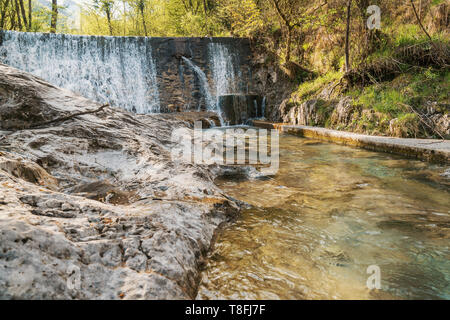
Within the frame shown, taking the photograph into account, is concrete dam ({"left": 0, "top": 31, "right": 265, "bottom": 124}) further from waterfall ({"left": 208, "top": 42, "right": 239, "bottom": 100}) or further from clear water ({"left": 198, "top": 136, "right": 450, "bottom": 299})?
clear water ({"left": 198, "top": 136, "right": 450, "bottom": 299})

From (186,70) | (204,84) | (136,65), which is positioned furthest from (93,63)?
(204,84)

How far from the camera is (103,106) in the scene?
3393 mm

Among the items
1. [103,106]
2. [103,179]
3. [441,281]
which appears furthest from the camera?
[103,106]

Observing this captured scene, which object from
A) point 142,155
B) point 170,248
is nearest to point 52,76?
point 142,155

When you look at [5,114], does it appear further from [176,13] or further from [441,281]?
[176,13]

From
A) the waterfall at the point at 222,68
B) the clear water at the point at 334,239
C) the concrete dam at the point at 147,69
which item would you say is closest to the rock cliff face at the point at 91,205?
the clear water at the point at 334,239

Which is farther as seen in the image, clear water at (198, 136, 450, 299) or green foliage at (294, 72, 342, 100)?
green foliage at (294, 72, 342, 100)

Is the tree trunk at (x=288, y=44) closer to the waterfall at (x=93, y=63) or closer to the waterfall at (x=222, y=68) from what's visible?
the waterfall at (x=222, y=68)

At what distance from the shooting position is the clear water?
5.20 feet

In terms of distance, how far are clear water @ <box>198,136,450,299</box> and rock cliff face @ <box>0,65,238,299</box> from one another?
0.28m

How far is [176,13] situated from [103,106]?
21.7 metres

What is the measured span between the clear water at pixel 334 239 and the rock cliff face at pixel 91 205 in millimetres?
280

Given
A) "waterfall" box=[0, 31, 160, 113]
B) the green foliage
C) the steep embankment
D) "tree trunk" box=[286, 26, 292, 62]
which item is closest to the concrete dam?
"waterfall" box=[0, 31, 160, 113]
